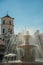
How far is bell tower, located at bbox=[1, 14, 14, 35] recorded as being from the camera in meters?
52.3

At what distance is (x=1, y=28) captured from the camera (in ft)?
172

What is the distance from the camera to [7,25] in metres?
53.1

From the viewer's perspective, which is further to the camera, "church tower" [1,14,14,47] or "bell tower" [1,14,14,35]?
"bell tower" [1,14,14,35]

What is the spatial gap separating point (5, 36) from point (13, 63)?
33244mm

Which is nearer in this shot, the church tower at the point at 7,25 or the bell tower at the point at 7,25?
the church tower at the point at 7,25

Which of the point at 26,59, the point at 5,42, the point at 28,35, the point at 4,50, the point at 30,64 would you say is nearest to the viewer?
the point at 30,64

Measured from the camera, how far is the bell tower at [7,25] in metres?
52.3

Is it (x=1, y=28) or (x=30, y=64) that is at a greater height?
(x=1, y=28)

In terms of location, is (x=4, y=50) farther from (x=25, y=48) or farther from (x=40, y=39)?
(x=25, y=48)

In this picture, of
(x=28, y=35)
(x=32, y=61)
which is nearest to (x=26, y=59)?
(x=32, y=61)

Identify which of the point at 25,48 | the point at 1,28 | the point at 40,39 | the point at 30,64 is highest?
the point at 1,28

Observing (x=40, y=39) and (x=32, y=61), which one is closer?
(x=32, y=61)

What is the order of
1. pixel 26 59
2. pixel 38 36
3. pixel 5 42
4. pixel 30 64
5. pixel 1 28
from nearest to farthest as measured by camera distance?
pixel 30 64
pixel 26 59
pixel 38 36
pixel 5 42
pixel 1 28

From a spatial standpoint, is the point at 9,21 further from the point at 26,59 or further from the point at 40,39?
the point at 26,59
